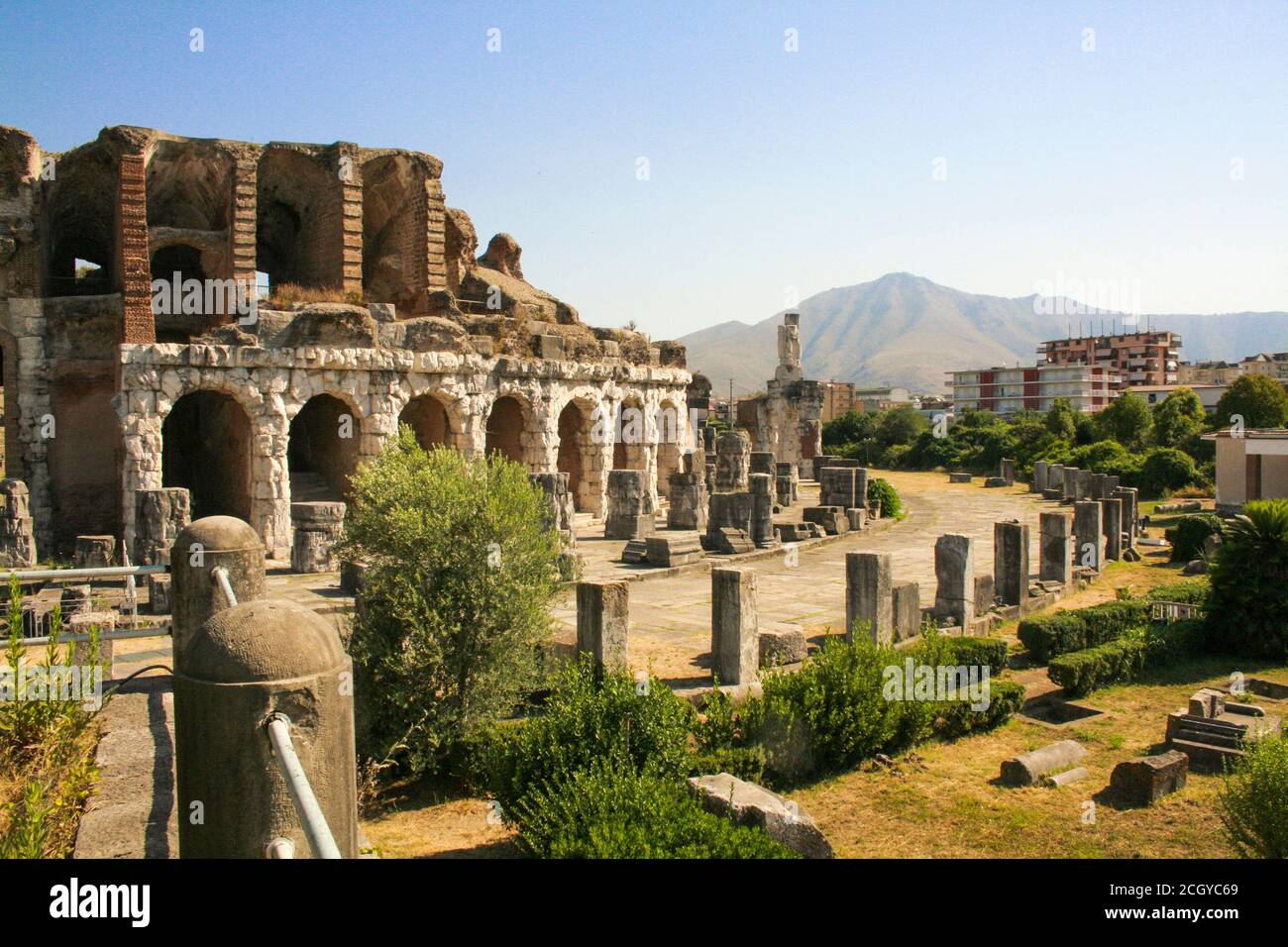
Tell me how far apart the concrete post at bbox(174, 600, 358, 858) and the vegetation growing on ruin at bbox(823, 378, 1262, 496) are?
3921cm

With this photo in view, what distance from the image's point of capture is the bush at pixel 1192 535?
22.0 meters

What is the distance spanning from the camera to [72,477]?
2283cm

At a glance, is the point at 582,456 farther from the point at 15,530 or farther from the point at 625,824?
the point at 625,824

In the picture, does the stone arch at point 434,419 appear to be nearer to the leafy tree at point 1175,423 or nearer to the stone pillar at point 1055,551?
the stone pillar at point 1055,551

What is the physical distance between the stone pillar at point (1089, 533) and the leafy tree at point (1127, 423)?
2926cm

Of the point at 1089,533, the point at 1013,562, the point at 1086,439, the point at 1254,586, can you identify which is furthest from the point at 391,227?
the point at 1086,439

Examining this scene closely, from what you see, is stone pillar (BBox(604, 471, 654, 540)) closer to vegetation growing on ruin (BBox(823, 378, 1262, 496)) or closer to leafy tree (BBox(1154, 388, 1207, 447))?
vegetation growing on ruin (BBox(823, 378, 1262, 496))

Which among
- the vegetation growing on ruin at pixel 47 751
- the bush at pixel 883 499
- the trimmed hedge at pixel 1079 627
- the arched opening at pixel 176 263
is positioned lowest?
the trimmed hedge at pixel 1079 627

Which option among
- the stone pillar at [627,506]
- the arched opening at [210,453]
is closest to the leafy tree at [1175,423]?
the stone pillar at [627,506]

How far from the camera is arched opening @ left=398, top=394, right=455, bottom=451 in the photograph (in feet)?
82.8

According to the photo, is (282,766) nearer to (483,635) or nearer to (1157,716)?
(483,635)

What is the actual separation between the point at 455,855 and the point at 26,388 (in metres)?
20.1

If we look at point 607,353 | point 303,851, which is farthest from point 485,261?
point 303,851

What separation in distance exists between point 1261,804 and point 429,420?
71.1 ft
